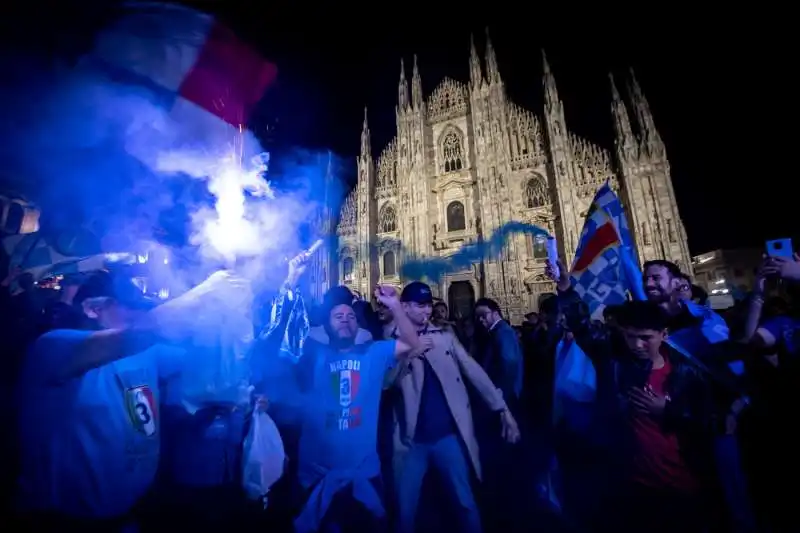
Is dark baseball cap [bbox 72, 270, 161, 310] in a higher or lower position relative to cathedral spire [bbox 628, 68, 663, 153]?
lower

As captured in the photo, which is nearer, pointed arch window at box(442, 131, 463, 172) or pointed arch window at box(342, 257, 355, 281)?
pointed arch window at box(442, 131, 463, 172)

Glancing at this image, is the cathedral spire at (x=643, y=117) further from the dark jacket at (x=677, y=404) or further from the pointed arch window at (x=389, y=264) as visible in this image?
the dark jacket at (x=677, y=404)

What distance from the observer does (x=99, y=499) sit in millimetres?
1872

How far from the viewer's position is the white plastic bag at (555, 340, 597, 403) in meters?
2.96

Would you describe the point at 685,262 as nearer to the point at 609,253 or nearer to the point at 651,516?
the point at 609,253

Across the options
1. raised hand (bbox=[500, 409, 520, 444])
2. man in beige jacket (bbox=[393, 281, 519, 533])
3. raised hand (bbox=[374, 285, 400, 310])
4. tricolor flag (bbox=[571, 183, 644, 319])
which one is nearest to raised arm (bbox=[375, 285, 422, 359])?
raised hand (bbox=[374, 285, 400, 310])

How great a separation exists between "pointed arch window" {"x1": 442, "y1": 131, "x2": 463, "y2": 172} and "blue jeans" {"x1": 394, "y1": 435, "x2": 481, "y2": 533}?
21.1 meters

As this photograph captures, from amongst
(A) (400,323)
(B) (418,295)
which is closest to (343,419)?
(A) (400,323)

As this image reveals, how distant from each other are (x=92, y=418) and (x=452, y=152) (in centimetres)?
2291

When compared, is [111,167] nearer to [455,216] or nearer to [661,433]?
[661,433]

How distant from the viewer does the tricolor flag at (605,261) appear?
377cm

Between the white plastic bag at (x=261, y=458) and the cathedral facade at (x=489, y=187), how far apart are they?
16639mm

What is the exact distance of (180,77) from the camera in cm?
727

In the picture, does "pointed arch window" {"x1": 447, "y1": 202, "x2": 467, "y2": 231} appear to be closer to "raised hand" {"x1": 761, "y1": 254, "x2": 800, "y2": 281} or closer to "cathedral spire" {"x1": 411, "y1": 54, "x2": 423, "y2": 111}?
"cathedral spire" {"x1": 411, "y1": 54, "x2": 423, "y2": 111}
